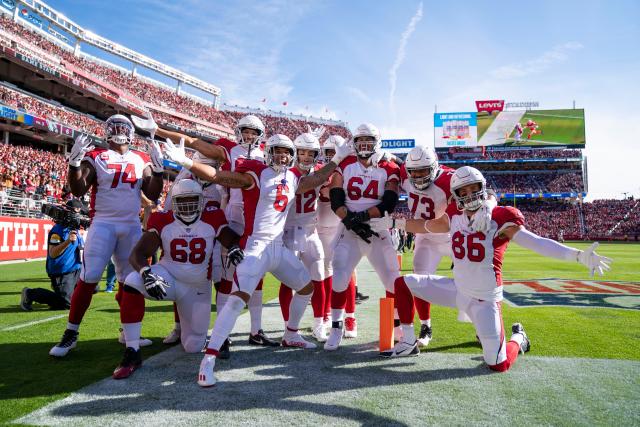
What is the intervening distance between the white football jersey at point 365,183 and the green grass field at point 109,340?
1.74 m

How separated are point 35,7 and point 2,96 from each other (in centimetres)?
1479

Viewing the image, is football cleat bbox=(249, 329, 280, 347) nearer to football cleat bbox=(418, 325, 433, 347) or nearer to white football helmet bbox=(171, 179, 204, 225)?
white football helmet bbox=(171, 179, 204, 225)

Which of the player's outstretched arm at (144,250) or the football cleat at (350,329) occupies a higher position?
the player's outstretched arm at (144,250)

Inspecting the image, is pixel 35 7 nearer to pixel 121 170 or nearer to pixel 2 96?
pixel 2 96

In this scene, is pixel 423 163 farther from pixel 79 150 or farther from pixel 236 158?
pixel 79 150

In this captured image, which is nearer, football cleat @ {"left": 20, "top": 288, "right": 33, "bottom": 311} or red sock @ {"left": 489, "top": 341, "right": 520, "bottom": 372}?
red sock @ {"left": 489, "top": 341, "right": 520, "bottom": 372}

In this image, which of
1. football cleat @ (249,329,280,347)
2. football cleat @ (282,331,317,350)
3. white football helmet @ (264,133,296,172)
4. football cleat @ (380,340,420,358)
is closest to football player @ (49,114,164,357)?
white football helmet @ (264,133,296,172)

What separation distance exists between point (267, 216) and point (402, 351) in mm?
1918

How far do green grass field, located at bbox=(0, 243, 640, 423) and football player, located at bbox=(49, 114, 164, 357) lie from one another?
1.27ft

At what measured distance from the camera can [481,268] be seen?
4086mm

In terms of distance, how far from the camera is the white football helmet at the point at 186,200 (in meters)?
4.28

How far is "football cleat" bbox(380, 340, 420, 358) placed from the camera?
171 inches

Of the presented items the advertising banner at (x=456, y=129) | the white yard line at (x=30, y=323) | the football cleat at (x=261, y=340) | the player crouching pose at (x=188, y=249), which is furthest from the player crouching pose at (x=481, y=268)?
the advertising banner at (x=456, y=129)

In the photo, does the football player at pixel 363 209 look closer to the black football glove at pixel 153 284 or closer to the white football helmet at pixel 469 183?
the white football helmet at pixel 469 183
